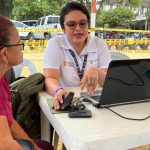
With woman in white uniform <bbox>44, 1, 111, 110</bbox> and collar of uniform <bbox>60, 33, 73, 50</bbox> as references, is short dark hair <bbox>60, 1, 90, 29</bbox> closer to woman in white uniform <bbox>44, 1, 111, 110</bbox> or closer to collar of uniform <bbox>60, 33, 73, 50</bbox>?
woman in white uniform <bbox>44, 1, 111, 110</bbox>

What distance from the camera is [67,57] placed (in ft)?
6.18

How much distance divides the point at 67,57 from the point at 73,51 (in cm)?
6

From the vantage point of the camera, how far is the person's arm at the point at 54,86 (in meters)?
1.25

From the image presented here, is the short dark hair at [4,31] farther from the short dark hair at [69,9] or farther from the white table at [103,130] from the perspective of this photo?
the short dark hair at [69,9]

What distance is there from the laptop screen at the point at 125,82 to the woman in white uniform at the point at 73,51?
0.53 meters

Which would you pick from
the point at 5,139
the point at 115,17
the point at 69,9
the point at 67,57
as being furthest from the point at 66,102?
the point at 115,17

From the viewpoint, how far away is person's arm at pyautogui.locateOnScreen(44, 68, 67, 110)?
4.12ft

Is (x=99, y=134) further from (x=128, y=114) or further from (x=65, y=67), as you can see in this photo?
(x=65, y=67)

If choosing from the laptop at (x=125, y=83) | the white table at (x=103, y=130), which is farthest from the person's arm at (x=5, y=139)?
the laptop at (x=125, y=83)

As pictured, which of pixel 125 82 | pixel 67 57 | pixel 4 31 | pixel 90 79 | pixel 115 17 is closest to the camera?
pixel 4 31

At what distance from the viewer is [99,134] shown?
96 centimetres

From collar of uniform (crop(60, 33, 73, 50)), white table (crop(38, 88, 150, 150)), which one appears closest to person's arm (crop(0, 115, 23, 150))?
white table (crop(38, 88, 150, 150))

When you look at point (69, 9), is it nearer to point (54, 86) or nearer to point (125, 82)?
point (54, 86)

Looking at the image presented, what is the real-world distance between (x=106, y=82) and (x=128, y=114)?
7.1 inches
